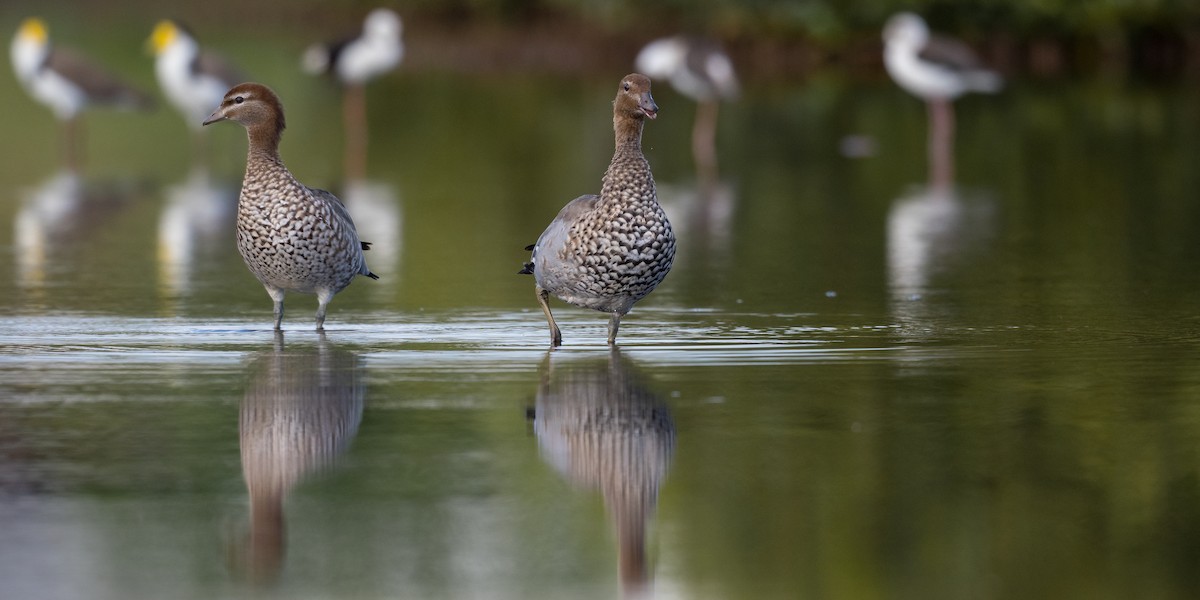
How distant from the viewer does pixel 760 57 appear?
3628cm

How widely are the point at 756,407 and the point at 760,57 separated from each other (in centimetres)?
2866

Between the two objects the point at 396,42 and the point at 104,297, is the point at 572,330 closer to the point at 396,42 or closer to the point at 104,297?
the point at 104,297

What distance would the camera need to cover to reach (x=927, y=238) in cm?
1471

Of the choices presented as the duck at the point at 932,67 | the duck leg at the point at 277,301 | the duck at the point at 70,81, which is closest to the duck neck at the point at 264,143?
the duck leg at the point at 277,301

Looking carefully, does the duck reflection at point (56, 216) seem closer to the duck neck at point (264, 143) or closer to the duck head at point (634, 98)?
the duck neck at point (264, 143)

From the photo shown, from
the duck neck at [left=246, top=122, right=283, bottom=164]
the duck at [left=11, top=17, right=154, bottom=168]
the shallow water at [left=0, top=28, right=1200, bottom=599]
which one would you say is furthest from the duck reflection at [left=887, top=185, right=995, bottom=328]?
the duck at [left=11, top=17, right=154, bottom=168]

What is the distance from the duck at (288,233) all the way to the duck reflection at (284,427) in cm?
43

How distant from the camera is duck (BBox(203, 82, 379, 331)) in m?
9.87

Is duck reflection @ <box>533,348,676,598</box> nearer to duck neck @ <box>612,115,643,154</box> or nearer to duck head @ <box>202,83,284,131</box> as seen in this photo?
duck neck @ <box>612,115,643,154</box>

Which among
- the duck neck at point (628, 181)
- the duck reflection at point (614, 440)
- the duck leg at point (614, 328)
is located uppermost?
the duck neck at point (628, 181)

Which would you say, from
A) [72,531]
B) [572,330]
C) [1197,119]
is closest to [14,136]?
[1197,119]

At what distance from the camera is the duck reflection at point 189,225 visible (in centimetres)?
1285

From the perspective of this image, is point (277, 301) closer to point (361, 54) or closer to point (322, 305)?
point (322, 305)

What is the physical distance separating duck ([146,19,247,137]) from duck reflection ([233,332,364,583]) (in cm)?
1459
